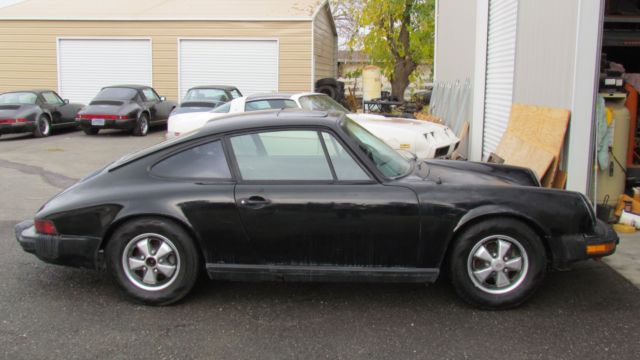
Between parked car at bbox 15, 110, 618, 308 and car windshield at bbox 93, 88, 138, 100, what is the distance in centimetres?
1340

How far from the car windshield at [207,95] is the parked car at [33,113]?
3.84 m

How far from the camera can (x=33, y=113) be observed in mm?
15875

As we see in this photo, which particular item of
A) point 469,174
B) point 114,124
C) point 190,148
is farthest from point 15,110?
point 469,174

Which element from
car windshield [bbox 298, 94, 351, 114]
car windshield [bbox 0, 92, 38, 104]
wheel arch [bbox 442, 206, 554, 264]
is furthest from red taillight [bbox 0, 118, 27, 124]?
wheel arch [bbox 442, 206, 554, 264]

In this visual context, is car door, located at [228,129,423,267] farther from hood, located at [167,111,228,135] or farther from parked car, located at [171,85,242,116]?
parked car, located at [171,85,242,116]

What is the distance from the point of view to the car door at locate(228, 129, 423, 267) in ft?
13.0

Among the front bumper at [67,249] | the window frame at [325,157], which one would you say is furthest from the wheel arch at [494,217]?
the front bumper at [67,249]

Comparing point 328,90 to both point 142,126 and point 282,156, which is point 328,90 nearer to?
point 142,126

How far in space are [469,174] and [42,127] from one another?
14821 millimetres

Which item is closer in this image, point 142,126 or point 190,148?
point 190,148

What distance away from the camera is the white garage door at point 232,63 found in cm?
2100

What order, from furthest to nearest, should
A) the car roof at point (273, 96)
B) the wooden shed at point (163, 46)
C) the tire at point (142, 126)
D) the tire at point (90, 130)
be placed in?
the wooden shed at point (163, 46), the tire at point (142, 126), the tire at point (90, 130), the car roof at point (273, 96)

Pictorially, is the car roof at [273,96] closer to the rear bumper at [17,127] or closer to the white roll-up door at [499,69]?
the white roll-up door at [499,69]

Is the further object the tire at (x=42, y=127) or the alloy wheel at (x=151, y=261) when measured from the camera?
the tire at (x=42, y=127)
